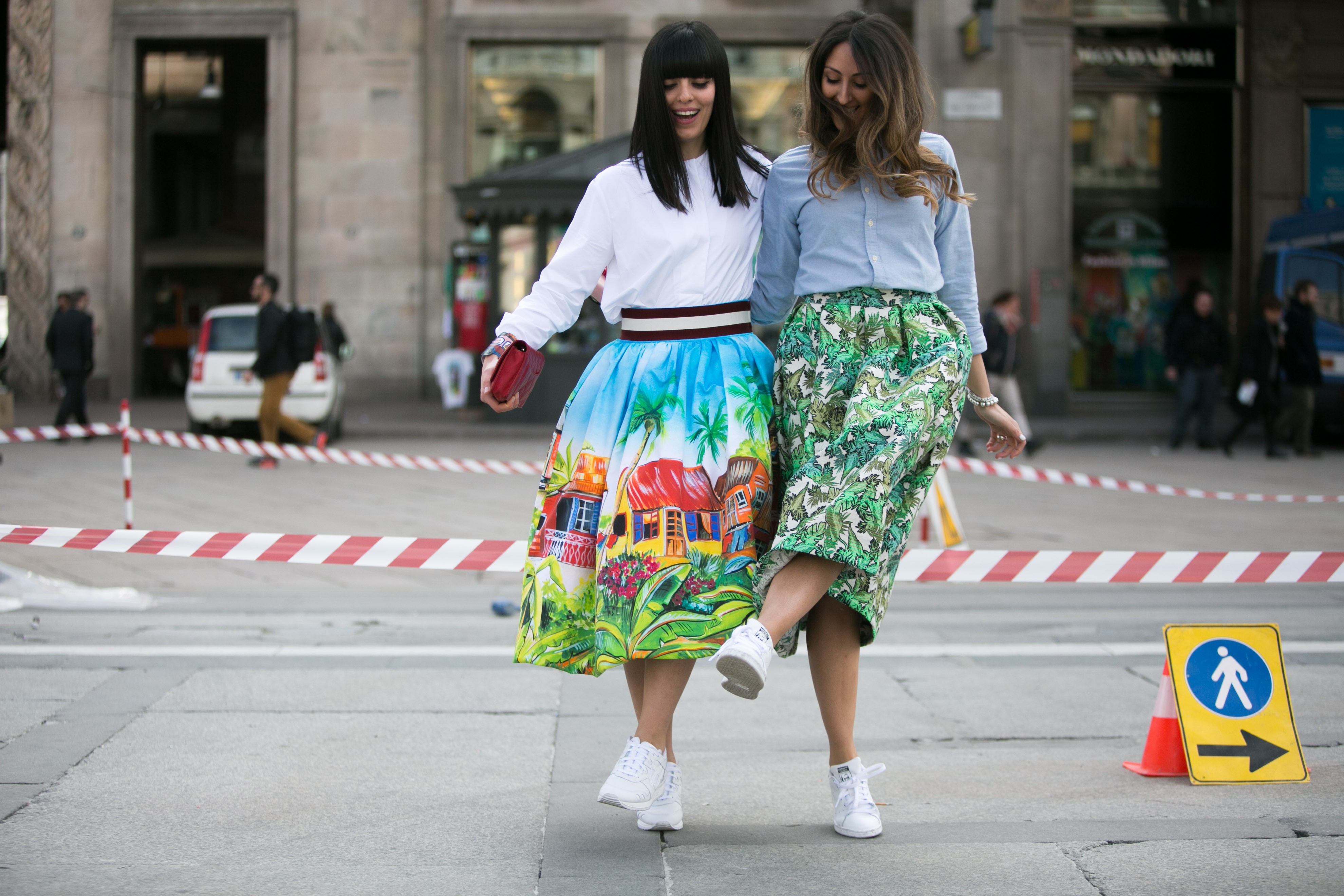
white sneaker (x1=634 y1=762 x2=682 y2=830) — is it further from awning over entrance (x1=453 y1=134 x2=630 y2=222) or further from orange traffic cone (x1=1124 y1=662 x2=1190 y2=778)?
awning over entrance (x1=453 y1=134 x2=630 y2=222)

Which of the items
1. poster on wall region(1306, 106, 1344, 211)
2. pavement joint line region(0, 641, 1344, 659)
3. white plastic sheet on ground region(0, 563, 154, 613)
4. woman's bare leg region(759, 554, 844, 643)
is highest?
poster on wall region(1306, 106, 1344, 211)

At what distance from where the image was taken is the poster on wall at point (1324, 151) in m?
20.7

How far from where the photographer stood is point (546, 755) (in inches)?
154

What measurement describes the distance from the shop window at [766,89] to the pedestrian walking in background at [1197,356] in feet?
29.8

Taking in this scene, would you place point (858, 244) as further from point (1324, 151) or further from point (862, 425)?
point (1324, 151)

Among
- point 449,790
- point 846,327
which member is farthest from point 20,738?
point 846,327

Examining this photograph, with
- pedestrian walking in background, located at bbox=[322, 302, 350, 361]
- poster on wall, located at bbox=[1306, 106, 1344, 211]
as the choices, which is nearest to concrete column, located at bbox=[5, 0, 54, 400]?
pedestrian walking in background, located at bbox=[322, 302, 350, 361]

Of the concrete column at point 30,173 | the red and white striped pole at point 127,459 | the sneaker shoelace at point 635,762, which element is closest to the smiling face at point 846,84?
the sneaker shoelace at point 635,762

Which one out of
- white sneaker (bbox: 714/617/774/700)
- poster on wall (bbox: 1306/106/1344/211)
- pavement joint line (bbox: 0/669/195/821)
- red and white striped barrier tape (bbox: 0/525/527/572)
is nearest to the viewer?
white sneaker (bbox: 714/617/774/700)

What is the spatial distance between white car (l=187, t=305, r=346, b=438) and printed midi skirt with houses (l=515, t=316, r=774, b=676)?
466 inches

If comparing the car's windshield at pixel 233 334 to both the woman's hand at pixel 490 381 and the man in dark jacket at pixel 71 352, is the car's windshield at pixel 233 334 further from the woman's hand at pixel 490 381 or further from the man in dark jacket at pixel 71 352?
the woman's hand at pixel 490 381

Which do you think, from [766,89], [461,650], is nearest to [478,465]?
[461,650]

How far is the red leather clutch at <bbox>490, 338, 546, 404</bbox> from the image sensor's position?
3.01 m

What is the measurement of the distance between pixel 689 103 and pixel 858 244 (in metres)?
0.50
